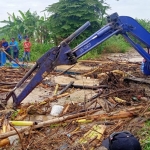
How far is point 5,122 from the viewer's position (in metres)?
6.56

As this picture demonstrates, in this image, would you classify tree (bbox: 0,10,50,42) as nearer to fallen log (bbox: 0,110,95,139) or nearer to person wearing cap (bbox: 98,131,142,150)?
fallen log (bbox: 0,110,95,139)

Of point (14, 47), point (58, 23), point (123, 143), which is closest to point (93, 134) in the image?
point (123, 143)

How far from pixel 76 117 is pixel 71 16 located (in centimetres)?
1860

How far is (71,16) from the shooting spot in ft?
80.3

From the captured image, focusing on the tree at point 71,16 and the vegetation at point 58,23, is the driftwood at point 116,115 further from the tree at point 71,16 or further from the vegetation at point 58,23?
the tree at point 71,16

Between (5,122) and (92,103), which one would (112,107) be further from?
(5,122)

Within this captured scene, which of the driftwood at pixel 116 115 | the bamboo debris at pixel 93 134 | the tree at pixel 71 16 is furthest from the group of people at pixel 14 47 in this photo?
the bamboo debris at pixel 93 134

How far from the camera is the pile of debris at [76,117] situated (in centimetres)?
571

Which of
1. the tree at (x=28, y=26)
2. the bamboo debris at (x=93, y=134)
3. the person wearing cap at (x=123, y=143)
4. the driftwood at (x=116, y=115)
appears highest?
the tree at (x=28, y=26)

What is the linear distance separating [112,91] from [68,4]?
16.8 meters

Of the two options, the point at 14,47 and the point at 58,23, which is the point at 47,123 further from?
the point at 58,23

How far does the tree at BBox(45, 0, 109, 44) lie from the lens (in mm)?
A: 24234

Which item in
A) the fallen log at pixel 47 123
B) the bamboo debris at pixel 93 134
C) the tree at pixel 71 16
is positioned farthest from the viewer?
the tree at pixel 71 16

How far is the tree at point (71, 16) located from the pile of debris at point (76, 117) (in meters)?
14.3
